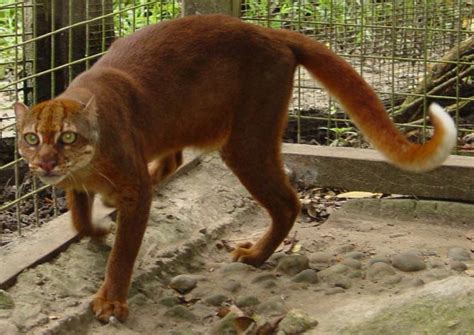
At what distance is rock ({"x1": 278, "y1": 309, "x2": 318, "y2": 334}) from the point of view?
4188 mm

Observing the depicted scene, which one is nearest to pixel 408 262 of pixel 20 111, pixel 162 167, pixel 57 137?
pixel 162 167

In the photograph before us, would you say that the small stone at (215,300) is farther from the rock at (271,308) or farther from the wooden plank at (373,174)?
the wooden plank at (373,174)

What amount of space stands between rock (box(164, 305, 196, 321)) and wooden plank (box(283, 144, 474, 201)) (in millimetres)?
1437

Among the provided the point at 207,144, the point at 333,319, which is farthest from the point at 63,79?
Answer: the point at 333,319

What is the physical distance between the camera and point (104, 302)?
4.19m

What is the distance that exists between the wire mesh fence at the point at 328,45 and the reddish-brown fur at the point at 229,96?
879 millimetres

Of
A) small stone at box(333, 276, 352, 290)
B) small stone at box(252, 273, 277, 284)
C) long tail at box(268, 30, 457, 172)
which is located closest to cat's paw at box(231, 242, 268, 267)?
small stone at box(252, 273, 277, 284)

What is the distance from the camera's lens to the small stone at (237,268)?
15.7ft

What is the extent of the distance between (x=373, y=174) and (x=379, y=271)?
2.74 feet

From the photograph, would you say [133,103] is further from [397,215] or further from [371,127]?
[397,215]

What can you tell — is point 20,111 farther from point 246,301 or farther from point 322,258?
point 322,258

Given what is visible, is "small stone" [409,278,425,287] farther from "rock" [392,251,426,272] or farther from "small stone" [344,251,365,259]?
"small stone" [344,251,365,259]

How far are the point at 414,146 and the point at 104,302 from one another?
1354mm

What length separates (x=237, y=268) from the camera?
15.7ft
